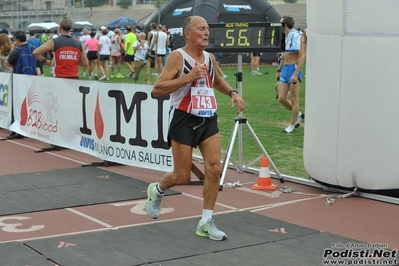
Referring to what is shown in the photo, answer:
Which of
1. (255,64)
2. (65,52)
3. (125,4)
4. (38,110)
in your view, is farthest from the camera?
(125,4)

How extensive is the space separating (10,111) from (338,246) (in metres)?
9.87

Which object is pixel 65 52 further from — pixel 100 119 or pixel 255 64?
pixel 255 64

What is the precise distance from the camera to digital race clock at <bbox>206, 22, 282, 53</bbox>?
31.3 ft

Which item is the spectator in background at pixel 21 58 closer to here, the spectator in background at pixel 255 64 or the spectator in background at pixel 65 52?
the spectator in background at pixel 65 52

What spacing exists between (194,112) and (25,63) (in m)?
8.63

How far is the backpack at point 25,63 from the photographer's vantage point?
14773mm

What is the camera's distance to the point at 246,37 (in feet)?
31.7

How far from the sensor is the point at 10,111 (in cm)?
1484

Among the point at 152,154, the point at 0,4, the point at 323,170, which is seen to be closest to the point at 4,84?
the point at 152,154

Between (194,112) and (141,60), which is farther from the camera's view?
(141,60)

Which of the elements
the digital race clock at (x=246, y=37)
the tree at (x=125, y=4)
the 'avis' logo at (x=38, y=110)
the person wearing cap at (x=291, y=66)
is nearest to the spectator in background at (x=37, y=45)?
the 'avis' logo at (x=38, y=110)

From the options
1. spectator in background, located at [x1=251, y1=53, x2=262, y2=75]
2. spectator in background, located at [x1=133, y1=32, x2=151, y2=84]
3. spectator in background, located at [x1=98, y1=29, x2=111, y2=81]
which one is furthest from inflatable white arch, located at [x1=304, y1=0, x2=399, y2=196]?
spectator in background, located at [x1=251, y1=53, x2=262, y2=75]

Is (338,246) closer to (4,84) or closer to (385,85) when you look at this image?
(385,85)

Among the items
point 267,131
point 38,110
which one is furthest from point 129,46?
point 38,110
